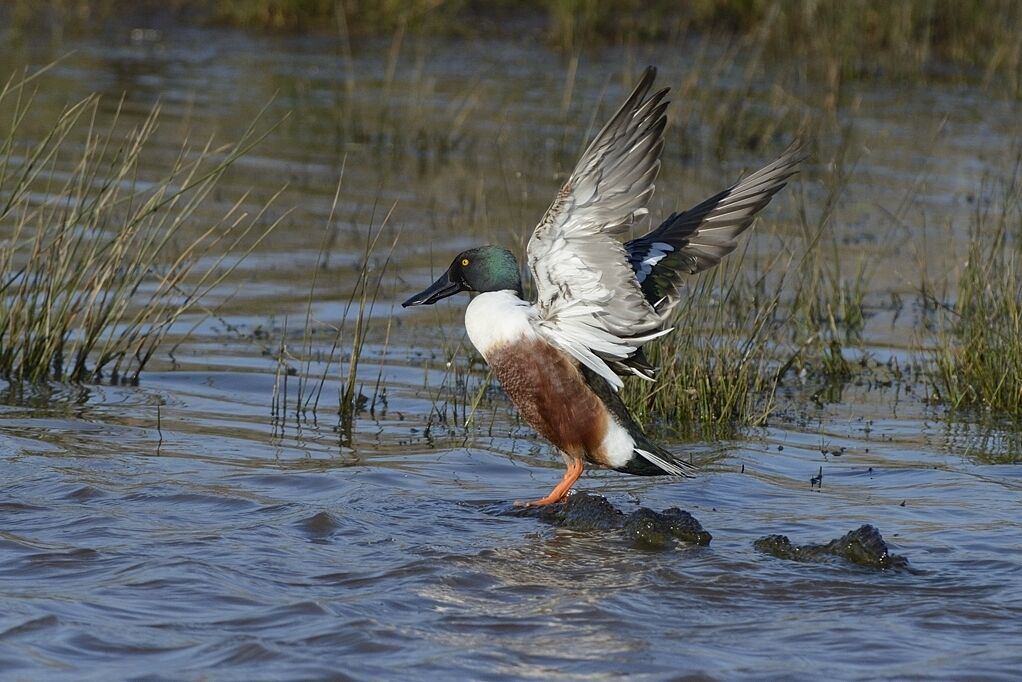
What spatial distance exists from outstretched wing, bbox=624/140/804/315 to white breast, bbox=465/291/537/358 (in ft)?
1.48

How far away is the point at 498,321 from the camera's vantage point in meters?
5.09

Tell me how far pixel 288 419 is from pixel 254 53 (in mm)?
9582

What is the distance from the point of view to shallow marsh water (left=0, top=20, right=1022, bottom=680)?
3969mm

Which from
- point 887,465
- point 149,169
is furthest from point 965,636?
point 149,169

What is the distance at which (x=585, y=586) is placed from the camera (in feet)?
14.9

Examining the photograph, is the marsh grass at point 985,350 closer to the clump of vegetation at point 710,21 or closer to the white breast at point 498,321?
the white breast at point 498,321

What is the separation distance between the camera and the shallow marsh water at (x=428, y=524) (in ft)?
13.0

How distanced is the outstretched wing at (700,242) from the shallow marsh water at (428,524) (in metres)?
0.84

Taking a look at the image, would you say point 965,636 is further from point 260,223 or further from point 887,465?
point 260,223

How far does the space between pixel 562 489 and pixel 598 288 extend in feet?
2.82

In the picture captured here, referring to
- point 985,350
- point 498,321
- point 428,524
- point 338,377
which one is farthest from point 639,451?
point 338,377

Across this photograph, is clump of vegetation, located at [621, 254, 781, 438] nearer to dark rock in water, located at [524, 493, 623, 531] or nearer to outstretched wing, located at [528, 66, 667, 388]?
dark rock in water, located at [524, 493, 623, 531]

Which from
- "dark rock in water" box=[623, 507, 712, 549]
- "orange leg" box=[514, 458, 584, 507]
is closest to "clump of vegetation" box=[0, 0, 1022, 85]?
"orange leg" box=[514, 458, 584, 507]

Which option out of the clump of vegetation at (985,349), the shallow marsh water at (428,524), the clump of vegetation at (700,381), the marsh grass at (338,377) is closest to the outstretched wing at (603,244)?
the shallow marsh water at (428,524)
